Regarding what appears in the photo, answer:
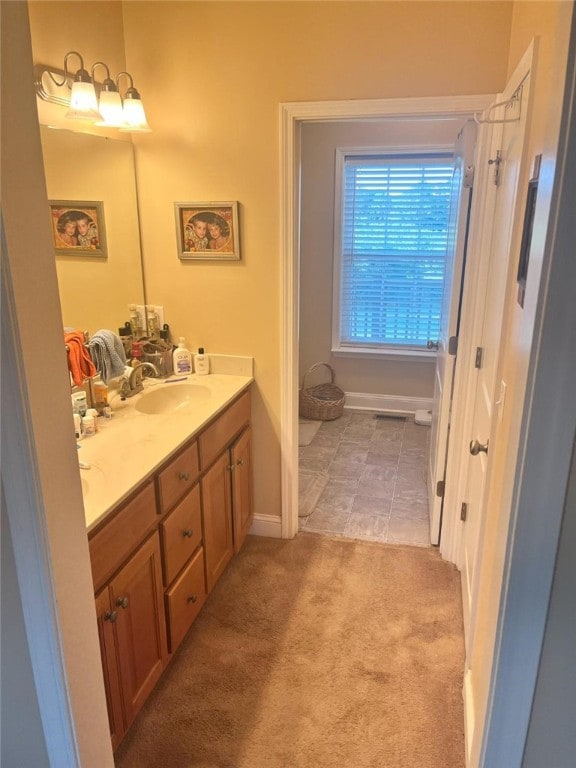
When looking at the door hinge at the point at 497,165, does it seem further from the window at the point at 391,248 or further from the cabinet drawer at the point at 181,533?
the window at the point at 391,248

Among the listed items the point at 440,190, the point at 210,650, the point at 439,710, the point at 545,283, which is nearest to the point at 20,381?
the point at 545,283

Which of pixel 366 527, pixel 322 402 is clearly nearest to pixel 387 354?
pixel 322 402

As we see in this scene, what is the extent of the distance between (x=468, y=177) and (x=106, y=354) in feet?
5.57

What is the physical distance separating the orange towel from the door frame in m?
0.92

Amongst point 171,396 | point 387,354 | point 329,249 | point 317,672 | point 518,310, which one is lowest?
point 317,672

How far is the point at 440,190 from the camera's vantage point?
4.21 metres

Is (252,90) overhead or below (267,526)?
overhead

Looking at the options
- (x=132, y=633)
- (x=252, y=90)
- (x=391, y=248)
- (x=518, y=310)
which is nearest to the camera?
(x=518, y=310)

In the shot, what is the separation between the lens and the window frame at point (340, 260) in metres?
4.13

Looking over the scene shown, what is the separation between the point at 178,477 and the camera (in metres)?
1.90

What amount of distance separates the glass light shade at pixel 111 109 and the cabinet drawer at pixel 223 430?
50.0 inches

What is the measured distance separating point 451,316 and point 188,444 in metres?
1.34

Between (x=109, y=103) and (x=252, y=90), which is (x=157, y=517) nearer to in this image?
(x=109, y=103)

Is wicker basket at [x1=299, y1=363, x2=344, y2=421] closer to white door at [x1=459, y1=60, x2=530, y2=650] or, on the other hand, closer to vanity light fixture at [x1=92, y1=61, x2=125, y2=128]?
white door at [x1=459, y1=60, x2=530, y2=650]
